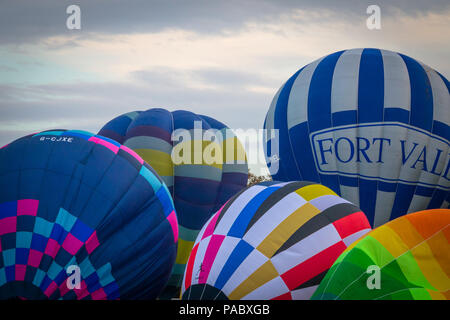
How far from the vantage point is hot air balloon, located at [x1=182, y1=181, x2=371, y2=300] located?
668 centimetres

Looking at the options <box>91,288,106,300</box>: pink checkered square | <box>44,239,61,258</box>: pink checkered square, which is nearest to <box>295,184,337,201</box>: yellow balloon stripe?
<box>91,288,106,300</box>: pink checkered square

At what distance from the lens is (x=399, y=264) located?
18.8ft

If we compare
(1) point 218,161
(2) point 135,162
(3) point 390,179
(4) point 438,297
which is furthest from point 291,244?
(1) point 218,161

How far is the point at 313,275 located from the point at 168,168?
5738 millimetres

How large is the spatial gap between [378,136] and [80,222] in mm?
6108

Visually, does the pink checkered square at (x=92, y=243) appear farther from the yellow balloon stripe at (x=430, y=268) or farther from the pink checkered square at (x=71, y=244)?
the yellow balloon stripe at (x=430, y=268)

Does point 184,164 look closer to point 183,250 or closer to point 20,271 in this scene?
point 183,250

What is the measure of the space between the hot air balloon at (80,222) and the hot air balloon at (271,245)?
96 centimetres

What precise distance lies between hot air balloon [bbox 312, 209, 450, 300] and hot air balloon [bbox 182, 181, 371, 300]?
75 centimetres

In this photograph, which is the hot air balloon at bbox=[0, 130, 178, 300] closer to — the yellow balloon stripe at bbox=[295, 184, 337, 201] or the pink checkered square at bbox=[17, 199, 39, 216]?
the pink checkered square at bbox=[17, 199, 39, 216]

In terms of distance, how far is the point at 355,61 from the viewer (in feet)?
39.5

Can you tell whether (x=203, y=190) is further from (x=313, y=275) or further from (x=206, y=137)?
(x=313, y=275)

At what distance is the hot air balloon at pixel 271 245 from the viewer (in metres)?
6.68

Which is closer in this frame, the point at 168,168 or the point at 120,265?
the point at 120,265
